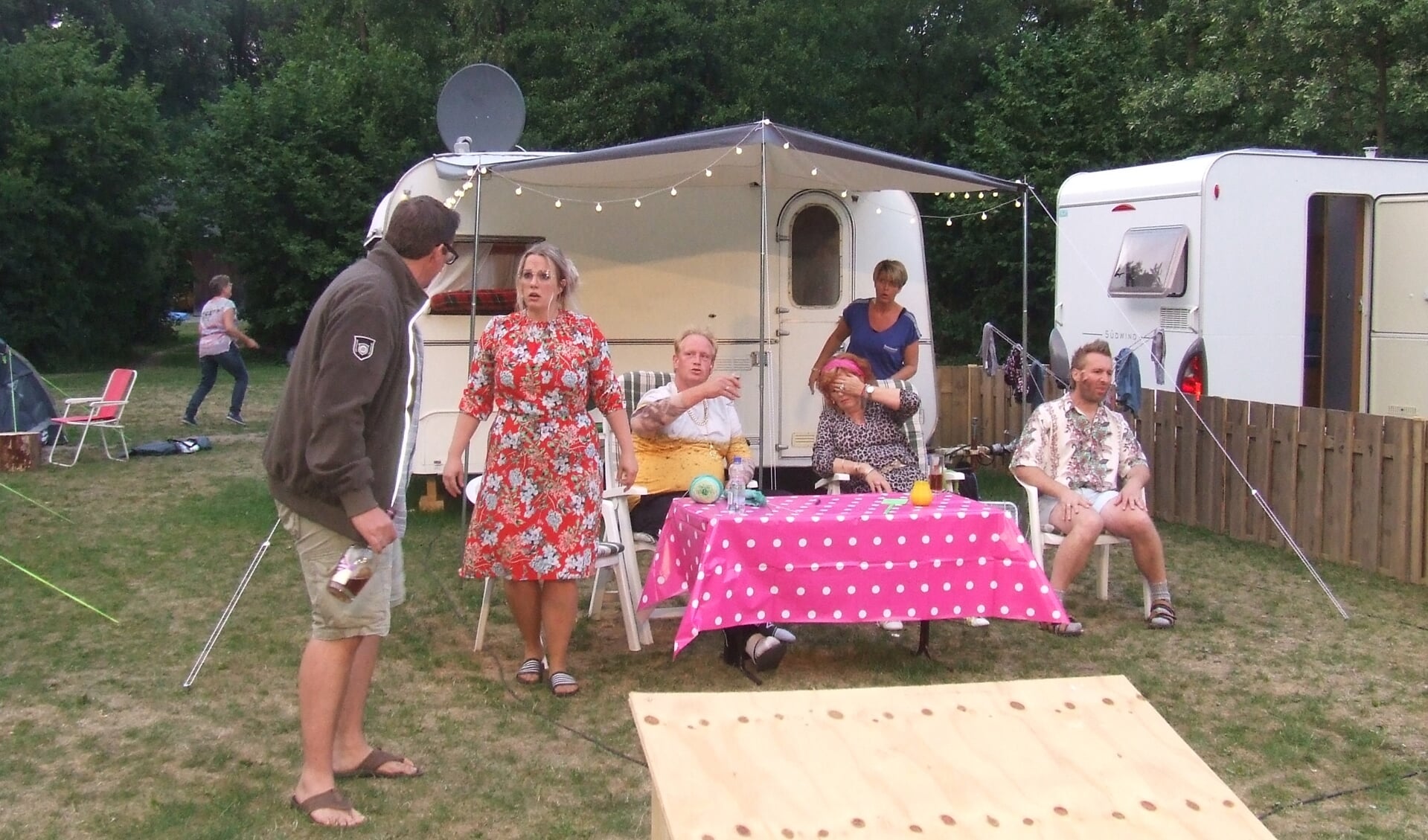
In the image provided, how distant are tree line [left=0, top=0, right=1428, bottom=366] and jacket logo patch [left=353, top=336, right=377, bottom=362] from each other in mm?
13298

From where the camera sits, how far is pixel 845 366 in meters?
5.29

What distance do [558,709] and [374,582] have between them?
1.24m

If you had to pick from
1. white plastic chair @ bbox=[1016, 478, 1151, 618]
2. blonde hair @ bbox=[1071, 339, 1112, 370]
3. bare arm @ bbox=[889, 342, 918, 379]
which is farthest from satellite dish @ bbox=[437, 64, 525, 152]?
white plastic chair @ bbox=[1016, 478, 1151, 618]

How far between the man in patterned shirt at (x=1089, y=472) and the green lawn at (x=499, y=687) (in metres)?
0.26

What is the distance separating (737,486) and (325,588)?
1754 mm

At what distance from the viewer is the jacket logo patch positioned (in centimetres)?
301

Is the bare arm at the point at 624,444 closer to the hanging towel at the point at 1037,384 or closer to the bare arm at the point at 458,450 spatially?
the bare arm at the point at 458,450

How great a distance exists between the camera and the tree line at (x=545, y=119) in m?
17.0

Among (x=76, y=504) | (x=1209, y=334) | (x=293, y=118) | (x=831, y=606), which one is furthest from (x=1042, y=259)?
(x=831, y=606)

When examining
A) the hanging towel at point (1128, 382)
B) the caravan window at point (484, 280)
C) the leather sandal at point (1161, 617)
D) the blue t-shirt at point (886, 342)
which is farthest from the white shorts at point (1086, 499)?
the caravan window at point (484, 280)

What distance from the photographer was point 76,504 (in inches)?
314

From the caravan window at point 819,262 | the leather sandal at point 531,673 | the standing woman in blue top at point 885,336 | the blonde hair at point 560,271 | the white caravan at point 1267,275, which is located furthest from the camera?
the caravan window at point 819,262

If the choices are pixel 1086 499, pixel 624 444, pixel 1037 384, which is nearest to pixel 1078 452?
pixel 1086 499

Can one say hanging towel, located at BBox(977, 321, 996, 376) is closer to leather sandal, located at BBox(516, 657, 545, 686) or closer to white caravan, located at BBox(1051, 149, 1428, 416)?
white caravan, located at BBox(1051, 149, 1428, 416)
